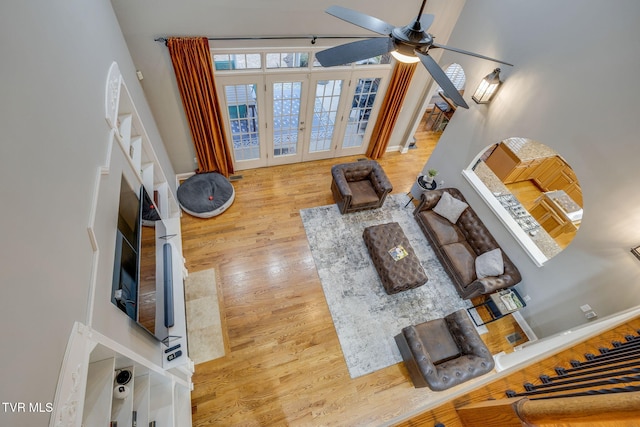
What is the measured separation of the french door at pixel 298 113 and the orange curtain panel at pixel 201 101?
0.23m

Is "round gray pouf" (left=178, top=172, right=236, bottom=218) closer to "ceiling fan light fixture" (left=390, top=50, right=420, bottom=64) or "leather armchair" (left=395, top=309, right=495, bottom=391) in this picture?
"leather armchair" (left=395, top=309, right=495, bottom=391)

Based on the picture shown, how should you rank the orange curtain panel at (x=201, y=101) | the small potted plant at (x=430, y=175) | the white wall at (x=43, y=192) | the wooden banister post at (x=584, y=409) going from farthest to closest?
the small potted plant at (x=430, y=175), the orange curtain panel at (x=201, y=101), the white wall at (x=43, y=192), the wooden banister post at (x=584, y=409)

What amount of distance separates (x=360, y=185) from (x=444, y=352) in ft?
9.58

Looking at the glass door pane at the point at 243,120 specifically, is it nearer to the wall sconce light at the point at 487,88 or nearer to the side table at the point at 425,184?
the side table at the point at 425,184

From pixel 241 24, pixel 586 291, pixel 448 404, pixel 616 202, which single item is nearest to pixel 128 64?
pixel 241 24

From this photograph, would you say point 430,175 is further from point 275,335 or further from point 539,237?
point 275,335

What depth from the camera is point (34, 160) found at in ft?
4.18

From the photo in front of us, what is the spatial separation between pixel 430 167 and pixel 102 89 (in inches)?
199

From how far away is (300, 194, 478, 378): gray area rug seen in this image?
364cm

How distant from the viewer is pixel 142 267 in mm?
2545

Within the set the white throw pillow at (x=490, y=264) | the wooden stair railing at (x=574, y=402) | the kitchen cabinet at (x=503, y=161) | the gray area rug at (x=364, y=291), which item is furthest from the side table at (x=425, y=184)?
the wooden stair railing at (x=574, y=402)

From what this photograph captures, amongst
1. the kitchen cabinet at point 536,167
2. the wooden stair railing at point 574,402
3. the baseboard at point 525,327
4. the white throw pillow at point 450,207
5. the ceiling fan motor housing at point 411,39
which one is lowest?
the wooden stair railing at point 574,402

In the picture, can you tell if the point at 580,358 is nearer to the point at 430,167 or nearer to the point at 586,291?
the point at 586,291

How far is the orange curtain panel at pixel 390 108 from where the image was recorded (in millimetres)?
4777
